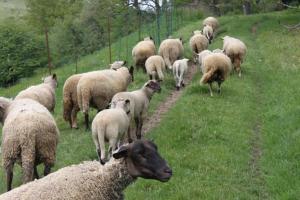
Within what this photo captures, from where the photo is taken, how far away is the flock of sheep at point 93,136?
693cm

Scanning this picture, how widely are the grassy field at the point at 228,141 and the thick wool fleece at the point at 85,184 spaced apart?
7.50ft

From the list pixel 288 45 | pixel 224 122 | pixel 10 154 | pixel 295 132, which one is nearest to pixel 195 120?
pixel 224 122

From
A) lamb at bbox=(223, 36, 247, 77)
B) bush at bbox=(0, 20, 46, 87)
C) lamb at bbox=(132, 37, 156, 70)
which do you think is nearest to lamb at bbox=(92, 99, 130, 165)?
lamb at bbox=(132, 37, 156, 70)

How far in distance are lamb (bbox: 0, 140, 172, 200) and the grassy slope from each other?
7.63 feet

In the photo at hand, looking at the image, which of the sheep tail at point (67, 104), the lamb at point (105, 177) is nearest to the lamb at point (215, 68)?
the sheep tail at point (67, 104)

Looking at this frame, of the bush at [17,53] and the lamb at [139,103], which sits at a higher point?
the lamb at [139,103]

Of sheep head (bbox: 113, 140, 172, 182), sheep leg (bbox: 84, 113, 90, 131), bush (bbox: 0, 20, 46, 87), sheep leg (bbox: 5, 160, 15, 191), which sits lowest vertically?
bush (bbox: 0, 20, 46, 87)

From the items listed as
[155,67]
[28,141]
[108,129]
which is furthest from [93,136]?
[155,67]

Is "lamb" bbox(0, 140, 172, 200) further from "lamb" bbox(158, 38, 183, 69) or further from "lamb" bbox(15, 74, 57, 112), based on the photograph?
"lamb" bbox(158, 38, 183, 69)

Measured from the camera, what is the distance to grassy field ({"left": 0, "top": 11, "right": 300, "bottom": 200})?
9.84 meters

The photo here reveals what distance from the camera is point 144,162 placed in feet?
22.7

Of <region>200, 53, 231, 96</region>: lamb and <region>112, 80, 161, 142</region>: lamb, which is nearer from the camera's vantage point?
<region>112, 80, 161, 142</region>: lamb

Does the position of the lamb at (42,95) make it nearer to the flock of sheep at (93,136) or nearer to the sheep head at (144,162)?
the flock of sheep at (93,136)

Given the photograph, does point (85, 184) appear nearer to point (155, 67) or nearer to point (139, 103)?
point (139, 103)
